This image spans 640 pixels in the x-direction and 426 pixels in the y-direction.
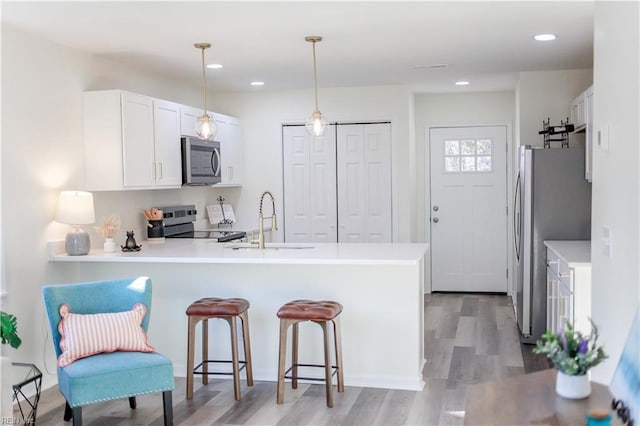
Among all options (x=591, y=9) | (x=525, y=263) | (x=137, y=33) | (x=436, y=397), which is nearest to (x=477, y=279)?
(x=525, y=263)

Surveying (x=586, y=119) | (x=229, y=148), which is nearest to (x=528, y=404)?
(x=586, y=119)

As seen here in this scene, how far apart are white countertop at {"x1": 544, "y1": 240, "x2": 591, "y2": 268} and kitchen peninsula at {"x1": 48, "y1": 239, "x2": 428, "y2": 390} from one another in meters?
0.92

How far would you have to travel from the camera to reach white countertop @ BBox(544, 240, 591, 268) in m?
4.00

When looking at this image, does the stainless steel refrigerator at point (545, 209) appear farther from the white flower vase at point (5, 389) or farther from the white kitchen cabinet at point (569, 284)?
the white flower vase at point (5, 389)

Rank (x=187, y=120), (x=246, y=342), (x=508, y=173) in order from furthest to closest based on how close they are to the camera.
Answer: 1. (x=508, y=173)
2. (x=187, y=120)
3. (x=246, y=342)

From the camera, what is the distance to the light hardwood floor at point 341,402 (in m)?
3.87

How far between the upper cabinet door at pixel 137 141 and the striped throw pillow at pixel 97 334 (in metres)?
1.46

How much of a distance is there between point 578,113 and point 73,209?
3880mm

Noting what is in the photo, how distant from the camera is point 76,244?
14.9 ft

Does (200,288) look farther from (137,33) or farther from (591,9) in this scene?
(591,9)

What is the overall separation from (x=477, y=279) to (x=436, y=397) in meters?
3.88

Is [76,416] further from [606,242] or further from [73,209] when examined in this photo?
[606,242]

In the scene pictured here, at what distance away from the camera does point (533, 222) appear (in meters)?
5.38

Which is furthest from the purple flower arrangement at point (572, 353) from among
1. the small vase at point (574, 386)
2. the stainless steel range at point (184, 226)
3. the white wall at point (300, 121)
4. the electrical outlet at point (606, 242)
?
the white wall at point (300, 121)
